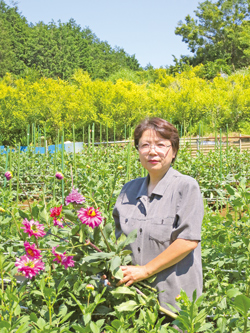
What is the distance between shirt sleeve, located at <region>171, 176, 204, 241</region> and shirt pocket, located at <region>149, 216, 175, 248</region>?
0.02m

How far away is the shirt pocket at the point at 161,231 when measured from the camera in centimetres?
122

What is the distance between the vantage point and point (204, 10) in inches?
1182

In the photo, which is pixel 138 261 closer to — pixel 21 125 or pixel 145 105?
pixel 145 105

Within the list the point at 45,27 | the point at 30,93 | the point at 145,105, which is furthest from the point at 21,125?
the point at 45,27

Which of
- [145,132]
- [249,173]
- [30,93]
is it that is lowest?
[249,173]

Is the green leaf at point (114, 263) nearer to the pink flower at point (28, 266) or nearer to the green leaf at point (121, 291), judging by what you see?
the green leaf at point (121, 291)

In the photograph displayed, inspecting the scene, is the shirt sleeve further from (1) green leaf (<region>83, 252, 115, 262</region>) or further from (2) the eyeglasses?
(1) green leaf (<region>83, 252, 115, 262</region>)

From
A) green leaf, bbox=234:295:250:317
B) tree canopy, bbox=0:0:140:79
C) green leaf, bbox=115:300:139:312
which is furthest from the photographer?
tree canopy, bbox=0:0:140:79

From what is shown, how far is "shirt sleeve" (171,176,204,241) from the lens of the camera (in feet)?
3.83

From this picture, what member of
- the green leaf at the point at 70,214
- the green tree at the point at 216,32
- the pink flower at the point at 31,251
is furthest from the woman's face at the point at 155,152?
the green tree at the point at 216,32

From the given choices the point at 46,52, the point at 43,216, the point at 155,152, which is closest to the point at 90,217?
the point at 43,216

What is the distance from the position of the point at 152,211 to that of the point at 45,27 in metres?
44.2

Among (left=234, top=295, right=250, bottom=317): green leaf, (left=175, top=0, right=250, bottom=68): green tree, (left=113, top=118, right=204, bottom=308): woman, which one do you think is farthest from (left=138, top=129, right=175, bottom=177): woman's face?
(left=175, top=0, right=250, bottom=68): green tree

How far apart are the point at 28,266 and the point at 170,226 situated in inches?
18.4
